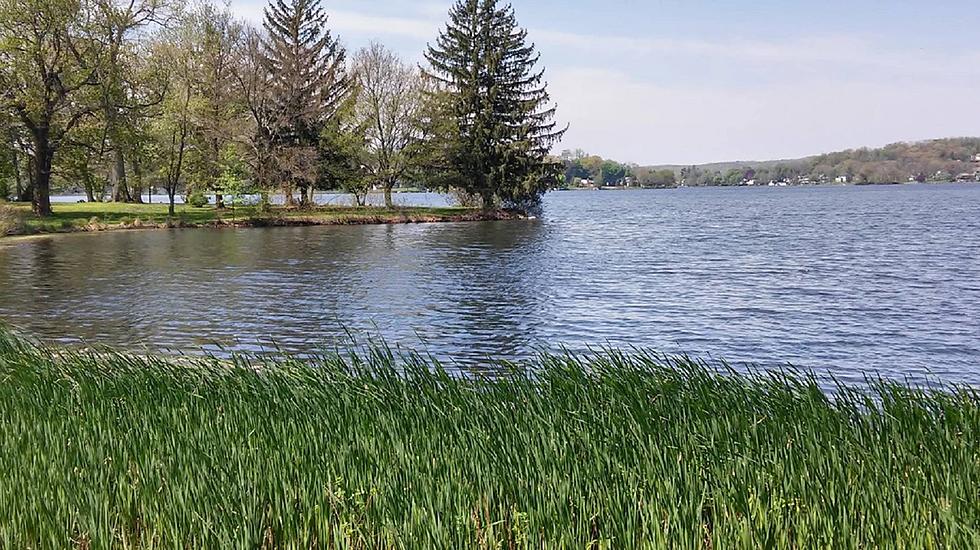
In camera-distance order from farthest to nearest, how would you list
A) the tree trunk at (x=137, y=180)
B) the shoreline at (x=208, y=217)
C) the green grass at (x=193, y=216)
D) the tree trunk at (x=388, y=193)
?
the tree trunk at (x=388, y=193), the tree trunk at (x=137, y=180), the green grass at (x=193, y=216), the shoreline at (x=208, y=217)

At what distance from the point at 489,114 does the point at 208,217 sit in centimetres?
2147

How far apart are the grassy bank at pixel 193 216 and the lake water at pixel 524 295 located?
2.62 m

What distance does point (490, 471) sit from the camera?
566 cm

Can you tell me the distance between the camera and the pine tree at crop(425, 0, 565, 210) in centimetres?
6003

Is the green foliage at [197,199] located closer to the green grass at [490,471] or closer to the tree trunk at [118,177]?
the tree trunk at [118,177]

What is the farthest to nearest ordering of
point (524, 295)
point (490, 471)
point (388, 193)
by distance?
point (388, 193)
point (524, 295)
point (490, 471)

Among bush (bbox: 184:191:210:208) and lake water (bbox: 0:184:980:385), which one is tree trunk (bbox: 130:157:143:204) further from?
lake water (bbox: 0:184:980:385)

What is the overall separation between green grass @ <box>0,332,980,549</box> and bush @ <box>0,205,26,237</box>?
117 ft

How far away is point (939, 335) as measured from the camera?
16.3m

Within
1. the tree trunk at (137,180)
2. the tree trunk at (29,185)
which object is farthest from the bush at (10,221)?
the tree trunk at (137,180)

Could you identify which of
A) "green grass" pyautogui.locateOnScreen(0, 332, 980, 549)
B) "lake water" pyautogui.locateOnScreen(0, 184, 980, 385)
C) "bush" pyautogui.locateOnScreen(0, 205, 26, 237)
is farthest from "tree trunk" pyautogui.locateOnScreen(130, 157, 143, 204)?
"green grass" pyautogui.locateOnScreen(0, 332, 980, 549)

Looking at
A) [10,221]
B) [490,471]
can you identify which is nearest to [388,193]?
[10,221]

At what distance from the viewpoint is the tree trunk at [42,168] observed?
43.9 m

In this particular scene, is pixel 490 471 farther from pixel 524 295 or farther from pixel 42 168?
pixel 42 168
